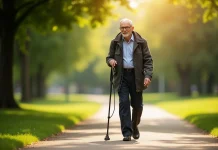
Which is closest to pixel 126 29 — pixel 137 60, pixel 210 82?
pixel 137 60

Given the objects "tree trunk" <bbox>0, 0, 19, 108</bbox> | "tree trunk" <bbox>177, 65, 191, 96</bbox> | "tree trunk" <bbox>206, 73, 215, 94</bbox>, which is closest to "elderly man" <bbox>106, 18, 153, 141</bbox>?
"tree trunk" <bbox>0, 0, 19, 108</bbox>

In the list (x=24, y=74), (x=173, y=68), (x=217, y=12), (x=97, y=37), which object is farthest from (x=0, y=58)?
(x=173, y=68)

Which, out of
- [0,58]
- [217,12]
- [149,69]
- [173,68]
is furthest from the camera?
[173,68]

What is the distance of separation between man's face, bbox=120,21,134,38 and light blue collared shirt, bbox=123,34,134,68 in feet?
0.68

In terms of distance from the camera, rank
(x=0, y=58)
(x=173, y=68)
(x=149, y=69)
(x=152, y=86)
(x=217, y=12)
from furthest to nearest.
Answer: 1. (x=152, y=86)
2. (x=173, y=68)
3. (x=0, y=58)
4. (x=217, y=12)
5. (x=149, y=69)

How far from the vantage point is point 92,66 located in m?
106

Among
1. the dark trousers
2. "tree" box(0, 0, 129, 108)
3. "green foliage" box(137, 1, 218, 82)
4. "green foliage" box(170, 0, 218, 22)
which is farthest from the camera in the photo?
"green foliage" box(137, 1, 218, 82)

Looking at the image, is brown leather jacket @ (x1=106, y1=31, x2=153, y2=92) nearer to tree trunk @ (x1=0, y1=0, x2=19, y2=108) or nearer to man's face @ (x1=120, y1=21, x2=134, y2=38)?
man's face @ (x1=120, y1=21, x2=134, y2=38)

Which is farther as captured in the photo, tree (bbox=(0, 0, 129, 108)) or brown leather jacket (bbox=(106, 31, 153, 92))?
tree (bbox=(0, 0, 129, 108))

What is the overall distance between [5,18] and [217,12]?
831 centimetres

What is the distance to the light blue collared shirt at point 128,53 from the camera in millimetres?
11164

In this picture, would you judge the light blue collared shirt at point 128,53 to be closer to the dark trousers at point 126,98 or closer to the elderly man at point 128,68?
the elderly man at point 128,68

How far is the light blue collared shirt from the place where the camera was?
11.2 meters

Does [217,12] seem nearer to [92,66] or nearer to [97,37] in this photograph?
[97,37]
